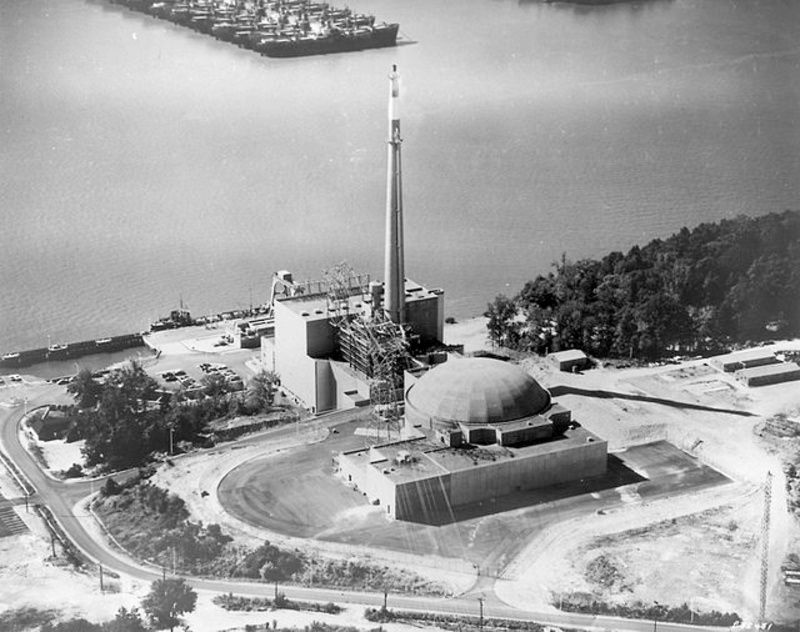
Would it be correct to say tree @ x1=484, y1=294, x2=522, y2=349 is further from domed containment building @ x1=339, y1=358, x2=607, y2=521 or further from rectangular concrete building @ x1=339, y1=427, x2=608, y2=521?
rectangular concrete building @ x1=339, y1=427, x2=608, y2=521

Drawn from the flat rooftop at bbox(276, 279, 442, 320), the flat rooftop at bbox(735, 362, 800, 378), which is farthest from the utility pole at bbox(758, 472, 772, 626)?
the flat rooftop at bbox(276, 279, 442, 320)

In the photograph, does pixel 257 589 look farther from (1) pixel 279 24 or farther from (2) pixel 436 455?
(1) pixel 279 24

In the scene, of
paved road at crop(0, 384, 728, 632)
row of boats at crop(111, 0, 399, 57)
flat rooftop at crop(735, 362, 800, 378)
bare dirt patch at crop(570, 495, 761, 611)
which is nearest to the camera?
paved road at crop(0, 384, 728, 632)

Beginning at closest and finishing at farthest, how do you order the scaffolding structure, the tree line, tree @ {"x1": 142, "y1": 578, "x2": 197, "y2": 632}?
1. tree @ {"x1": 142, "y1": 578, "x2": 197, "y2": 632}
2. the tree line
3. the scaffolding structure

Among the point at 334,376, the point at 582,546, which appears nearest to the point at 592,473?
the point at 582,546

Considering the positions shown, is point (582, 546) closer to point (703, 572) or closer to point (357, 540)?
point (703, 572)

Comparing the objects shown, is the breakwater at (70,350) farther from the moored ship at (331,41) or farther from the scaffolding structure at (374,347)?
the moored ship at (331,41)
